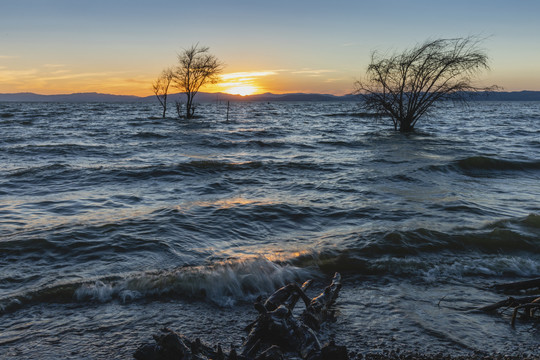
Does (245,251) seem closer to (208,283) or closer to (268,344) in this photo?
(208,283)

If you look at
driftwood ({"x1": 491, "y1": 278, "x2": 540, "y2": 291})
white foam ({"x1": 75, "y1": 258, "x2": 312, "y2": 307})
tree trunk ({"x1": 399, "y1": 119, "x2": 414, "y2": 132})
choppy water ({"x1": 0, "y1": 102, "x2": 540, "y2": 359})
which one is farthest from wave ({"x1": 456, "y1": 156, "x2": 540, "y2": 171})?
tree trunk ({"x1": 399, "y1": 119, "x2": 414, "y2": 132})

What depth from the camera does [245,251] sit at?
6098mm

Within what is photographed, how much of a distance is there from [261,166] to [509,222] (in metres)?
9.19

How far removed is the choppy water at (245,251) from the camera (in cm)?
360

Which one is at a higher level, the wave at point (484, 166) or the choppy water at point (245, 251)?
the wave at point (484, 166)

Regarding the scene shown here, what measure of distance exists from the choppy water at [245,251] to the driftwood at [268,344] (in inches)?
24.8

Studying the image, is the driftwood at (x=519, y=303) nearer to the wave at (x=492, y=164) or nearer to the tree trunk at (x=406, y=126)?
the wave at (x=492, y=164)

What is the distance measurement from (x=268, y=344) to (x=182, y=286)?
2017 millimetres

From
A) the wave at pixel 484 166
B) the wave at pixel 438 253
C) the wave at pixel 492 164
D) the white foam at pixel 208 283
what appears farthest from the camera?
the wave at pixel 492 164

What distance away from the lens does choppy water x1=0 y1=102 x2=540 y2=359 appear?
3.60 metres

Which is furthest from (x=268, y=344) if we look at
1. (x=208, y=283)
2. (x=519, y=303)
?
(x=519, y=303)

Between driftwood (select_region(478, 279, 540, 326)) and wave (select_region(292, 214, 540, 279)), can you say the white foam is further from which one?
driftwood (select_region(478, 279, 540, 326))

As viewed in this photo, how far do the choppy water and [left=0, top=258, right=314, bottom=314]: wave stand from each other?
20 mm

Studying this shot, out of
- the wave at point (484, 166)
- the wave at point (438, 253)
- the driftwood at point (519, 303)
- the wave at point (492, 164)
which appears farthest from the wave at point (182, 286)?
the wave at point (492, 164)
